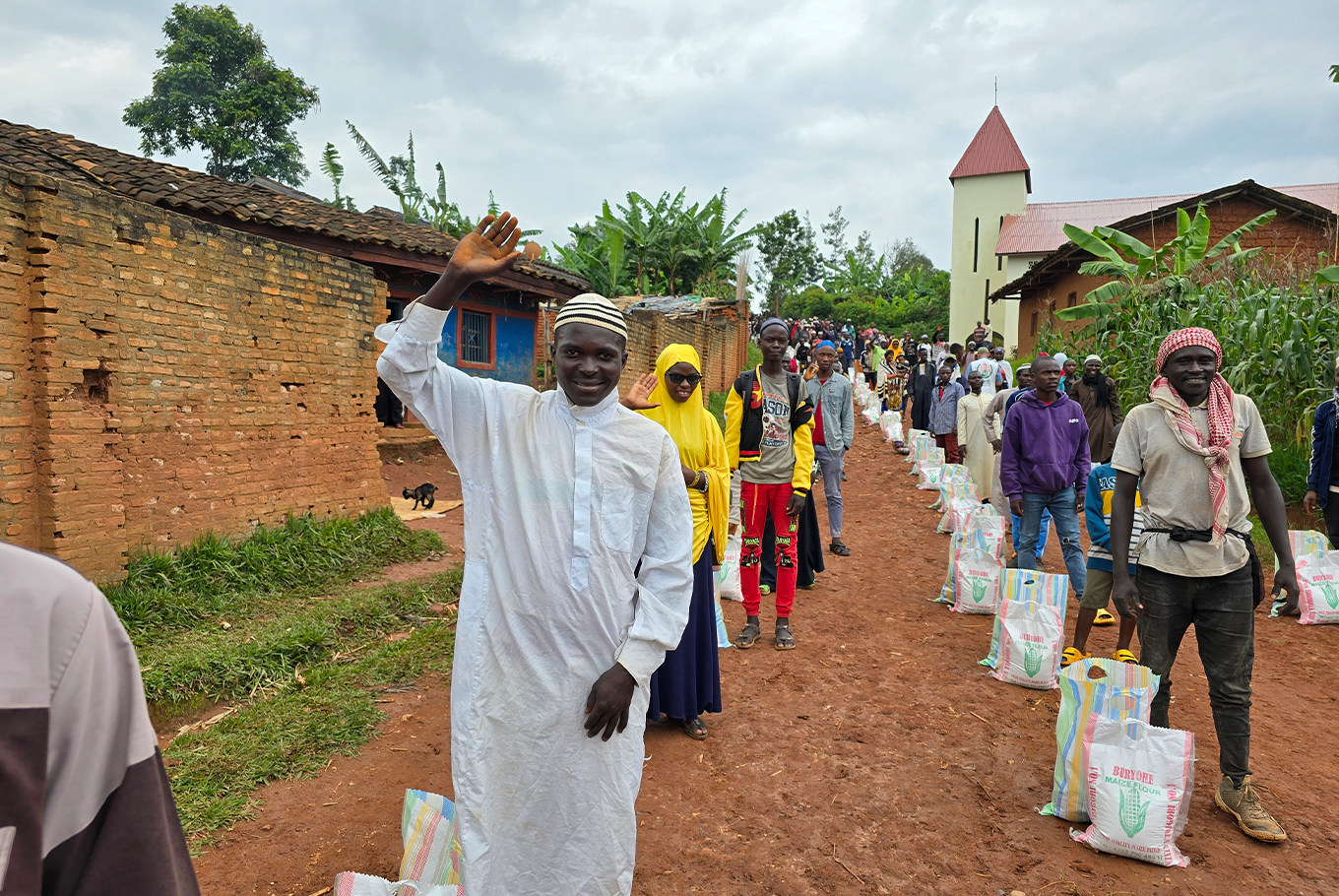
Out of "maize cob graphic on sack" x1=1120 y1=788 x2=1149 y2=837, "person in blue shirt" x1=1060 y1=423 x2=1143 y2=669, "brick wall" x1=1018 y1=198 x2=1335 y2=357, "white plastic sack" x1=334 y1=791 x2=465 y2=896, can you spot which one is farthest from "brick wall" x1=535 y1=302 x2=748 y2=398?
"brick wall" x1=1018 y1=198 x2=1335 y2=357

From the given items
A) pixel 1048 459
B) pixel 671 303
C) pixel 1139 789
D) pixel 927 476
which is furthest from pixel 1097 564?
pixel 671 303

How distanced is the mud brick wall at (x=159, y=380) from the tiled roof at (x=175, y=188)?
1.34 meters

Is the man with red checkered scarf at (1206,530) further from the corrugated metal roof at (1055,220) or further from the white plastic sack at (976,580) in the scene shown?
the corrugated metal roof at (1055,220)

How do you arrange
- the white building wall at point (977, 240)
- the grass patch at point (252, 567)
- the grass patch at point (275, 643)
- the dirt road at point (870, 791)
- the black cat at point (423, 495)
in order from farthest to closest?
the white building wall at point (977, 240) → the black cat at point (423, 495) → the grass patch at point (252, 567) → the grass patch at point (275, 643) → the dirt road at point (870, 791)

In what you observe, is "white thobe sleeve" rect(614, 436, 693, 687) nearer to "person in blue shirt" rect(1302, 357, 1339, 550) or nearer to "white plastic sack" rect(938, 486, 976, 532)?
"white plastic sack" rect(938, 486, 976, 532)

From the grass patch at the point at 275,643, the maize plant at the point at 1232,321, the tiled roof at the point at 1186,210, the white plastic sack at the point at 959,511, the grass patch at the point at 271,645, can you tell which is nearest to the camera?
the grass patch at the point at 271,645

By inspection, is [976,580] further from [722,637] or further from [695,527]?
[695,527]

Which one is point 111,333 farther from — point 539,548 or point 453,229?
point 453,229

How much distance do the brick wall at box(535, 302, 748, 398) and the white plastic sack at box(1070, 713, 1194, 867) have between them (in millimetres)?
6647

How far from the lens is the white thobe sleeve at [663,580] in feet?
6.95

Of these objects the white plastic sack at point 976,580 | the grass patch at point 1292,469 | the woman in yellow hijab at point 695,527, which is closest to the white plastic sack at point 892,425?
the grass patch at point 1292,469

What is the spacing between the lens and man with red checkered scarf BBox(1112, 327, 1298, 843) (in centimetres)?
320

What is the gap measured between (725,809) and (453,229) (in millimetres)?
20006

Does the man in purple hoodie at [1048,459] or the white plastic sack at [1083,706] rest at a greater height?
the man in purple hoodie at [1048,459]
